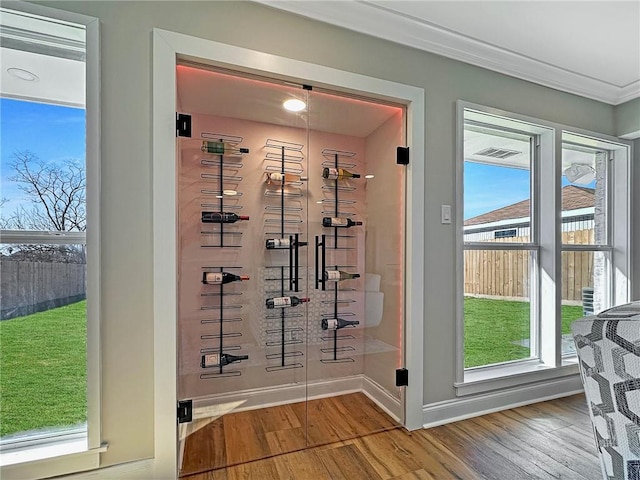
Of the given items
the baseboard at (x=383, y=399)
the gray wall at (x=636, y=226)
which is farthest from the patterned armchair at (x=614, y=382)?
the gray wall at (x=636, y=226)

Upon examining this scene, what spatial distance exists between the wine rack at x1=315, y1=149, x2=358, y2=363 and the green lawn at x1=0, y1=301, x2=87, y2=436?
1431 millimetres

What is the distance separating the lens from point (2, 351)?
4.93 ft

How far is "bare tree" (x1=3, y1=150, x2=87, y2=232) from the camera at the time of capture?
5.04 ft

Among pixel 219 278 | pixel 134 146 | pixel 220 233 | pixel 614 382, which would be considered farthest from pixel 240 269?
pixel 614 382

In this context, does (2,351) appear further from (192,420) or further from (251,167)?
(251,167)

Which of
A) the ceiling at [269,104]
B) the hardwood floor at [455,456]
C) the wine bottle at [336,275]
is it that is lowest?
the hardwood floor at [455,456]

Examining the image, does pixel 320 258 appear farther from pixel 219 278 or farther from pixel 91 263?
pixel 91 263

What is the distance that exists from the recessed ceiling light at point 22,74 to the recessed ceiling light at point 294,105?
126 cm

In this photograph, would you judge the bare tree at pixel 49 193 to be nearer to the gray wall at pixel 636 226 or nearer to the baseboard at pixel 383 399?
the baseboard at pixel 383 399

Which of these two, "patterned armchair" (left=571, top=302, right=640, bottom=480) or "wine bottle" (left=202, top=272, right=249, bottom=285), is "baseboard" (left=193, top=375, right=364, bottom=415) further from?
"patterned armchair" (left=571, top=302, right=640, bottom=480)

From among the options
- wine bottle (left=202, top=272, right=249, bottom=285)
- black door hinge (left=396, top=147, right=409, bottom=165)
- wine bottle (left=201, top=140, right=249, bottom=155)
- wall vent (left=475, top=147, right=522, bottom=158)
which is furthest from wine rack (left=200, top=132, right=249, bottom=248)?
wall vent (left=475, top=147, right=522, bottom=158)

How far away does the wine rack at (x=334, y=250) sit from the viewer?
243 centimetres

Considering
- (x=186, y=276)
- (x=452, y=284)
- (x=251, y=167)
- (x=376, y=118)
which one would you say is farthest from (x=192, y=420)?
(x=376, y=118)

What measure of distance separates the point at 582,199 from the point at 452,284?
6.02 feet
